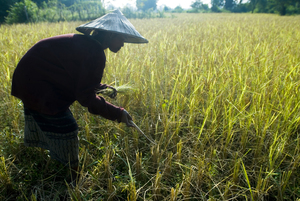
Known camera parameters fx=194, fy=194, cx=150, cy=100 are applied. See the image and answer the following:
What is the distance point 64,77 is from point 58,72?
0.13 feet

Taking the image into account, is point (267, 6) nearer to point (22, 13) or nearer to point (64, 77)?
point (22, 13)

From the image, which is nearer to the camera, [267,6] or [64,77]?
[64,77]

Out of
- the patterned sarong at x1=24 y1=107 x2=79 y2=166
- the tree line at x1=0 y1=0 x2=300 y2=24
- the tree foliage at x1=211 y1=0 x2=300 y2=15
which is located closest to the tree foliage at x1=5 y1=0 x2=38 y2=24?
the tree line at x1=0 y1=0 x2=300 y2=24

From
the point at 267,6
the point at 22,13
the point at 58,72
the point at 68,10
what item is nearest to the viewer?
the point at 58,72

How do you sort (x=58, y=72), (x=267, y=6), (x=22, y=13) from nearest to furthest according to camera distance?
(x=58, y=72) < (x=22, y=13) < (x=267, y=6)

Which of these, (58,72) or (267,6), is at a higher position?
(267,6)

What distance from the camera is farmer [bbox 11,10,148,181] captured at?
104cm

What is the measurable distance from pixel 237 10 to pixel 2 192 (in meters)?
38.3

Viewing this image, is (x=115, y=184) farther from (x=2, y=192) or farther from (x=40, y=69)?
(x=40, y=69)

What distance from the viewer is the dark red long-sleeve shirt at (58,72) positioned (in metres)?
1.04

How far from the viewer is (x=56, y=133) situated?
1134mm

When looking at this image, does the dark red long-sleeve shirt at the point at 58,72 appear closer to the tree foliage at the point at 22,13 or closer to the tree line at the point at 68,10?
the tree line at the point at 68,10

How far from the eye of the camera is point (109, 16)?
1147 mm

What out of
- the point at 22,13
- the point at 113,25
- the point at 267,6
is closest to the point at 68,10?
the point at 22,13
